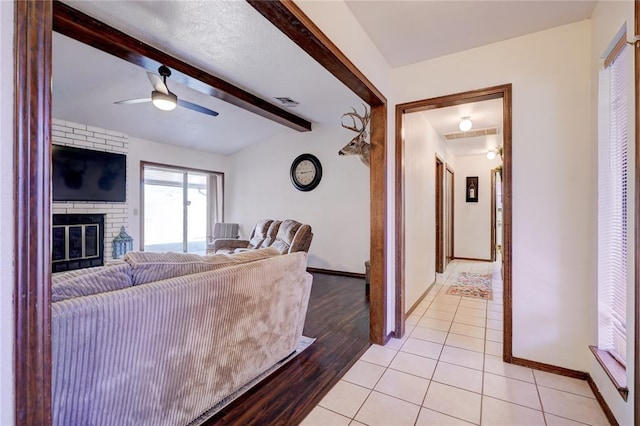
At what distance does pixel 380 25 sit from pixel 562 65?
1350mm

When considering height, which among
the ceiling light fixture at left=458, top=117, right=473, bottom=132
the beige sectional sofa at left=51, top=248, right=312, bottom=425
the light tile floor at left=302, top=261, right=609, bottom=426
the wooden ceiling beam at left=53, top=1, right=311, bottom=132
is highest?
the wooden ceiling beam at left=53, top=1, right=311, bottom=132

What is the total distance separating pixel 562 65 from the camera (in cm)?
211

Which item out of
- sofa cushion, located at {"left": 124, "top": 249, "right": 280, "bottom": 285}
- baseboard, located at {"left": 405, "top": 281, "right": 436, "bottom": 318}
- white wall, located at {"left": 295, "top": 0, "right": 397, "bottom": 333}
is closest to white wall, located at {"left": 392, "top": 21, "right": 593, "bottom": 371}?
white wall, located at {"left": 295, "top": 0, "right": 397, "bottom": 333}

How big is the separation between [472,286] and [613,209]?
3.03m

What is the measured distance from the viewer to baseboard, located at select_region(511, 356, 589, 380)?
6.66ft

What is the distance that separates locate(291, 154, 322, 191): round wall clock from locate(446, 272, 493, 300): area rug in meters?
2.92

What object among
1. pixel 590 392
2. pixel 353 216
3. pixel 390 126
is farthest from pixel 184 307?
pixel 353 216

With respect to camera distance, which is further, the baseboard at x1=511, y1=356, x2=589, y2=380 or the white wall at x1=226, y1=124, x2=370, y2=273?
the white wall at x1=226, y1=124, x2=370, y2=273

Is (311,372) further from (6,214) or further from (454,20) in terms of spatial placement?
(454,20)

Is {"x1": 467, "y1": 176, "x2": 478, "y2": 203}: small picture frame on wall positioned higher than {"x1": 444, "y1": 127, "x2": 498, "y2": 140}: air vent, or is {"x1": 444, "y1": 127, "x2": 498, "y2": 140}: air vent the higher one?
{"x1": 444, "y1": 127, "x2": 498, "y2": 140}: air vent

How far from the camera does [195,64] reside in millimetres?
3113

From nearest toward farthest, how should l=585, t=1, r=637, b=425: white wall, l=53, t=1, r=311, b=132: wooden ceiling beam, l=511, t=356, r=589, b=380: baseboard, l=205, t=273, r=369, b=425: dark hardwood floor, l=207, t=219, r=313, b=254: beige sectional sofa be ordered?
l=585, t=1, r=637, b=425: white wall, l=205, t=273, r=369, b=425: dark hardwood floor, l=511, t=356, r=589, b=380: baseboard, l=53, t=1, r=311, b=132: wooden ceiling beam, l=207, t=219, r=313, b=254: beige sectional sofa

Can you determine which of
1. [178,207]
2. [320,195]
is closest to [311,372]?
[320,195]

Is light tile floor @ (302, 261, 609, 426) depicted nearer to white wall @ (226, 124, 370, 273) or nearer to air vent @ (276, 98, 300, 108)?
white wall @ (226, 124, 370, 273)
